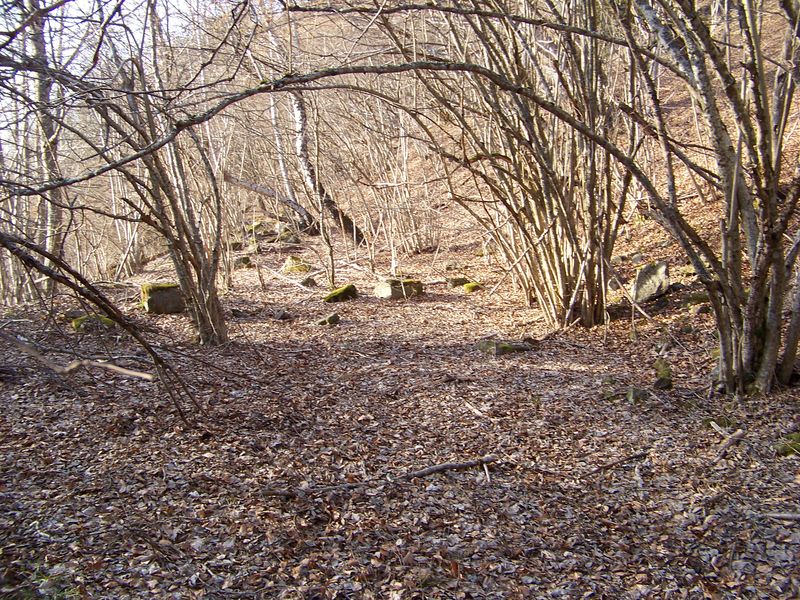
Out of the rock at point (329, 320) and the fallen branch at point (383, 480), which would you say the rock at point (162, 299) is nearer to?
the rock at point (329, 320)

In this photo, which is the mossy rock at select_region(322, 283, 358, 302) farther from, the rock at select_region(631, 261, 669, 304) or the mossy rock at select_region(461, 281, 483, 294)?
the rock at select_region(631, 261, 669, 304)

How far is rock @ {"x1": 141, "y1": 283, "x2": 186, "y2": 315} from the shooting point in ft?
23.4

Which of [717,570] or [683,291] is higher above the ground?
[683,291]

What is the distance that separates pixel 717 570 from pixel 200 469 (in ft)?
8.71

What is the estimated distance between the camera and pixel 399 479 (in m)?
3.66

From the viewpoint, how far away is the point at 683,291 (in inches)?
259

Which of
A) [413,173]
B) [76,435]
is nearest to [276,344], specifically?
[76,435]

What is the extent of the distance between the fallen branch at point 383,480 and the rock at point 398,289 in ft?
15.3

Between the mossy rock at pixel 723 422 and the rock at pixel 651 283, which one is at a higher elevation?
the rock at pixel 651 283

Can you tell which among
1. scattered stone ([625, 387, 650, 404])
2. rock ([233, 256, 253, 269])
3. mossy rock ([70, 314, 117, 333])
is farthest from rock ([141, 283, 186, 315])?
scattered stone ([625, 387, 650, 404])

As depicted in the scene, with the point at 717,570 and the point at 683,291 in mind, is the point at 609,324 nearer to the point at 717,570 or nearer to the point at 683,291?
the point at 683,291

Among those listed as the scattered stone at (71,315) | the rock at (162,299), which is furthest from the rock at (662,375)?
the scattered stone at (71,315)

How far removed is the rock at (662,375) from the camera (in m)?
4.66

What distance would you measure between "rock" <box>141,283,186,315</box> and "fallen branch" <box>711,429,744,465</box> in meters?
5.51
